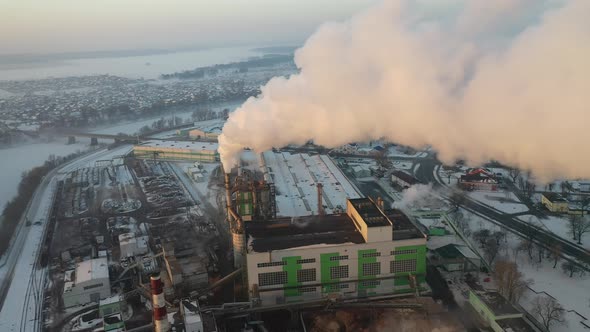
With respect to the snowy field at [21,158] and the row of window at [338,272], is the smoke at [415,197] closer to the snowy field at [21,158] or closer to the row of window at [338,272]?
the row of window at [338,272]

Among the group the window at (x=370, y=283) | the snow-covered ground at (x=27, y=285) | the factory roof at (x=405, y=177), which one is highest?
the factory roof at (x=405, y=177)


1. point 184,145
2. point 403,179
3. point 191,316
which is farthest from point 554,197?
point 184,145

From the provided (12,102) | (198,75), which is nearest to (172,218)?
(12,102)

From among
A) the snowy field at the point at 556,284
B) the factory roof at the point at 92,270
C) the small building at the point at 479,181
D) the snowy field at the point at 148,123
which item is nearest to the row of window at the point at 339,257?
the snowy field at the point at 556,284

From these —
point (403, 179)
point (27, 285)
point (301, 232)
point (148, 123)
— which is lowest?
point (27, 285)

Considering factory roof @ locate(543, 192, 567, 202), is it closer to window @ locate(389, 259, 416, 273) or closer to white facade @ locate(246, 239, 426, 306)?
white facade @ locate(246, 239, 426, 306)

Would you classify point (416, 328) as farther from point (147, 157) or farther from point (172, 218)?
point (147, 157)

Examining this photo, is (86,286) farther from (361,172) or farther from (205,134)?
(205,134)

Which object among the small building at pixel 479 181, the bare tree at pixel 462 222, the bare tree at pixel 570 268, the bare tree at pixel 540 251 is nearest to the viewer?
the bare tree at pixel 570 268
